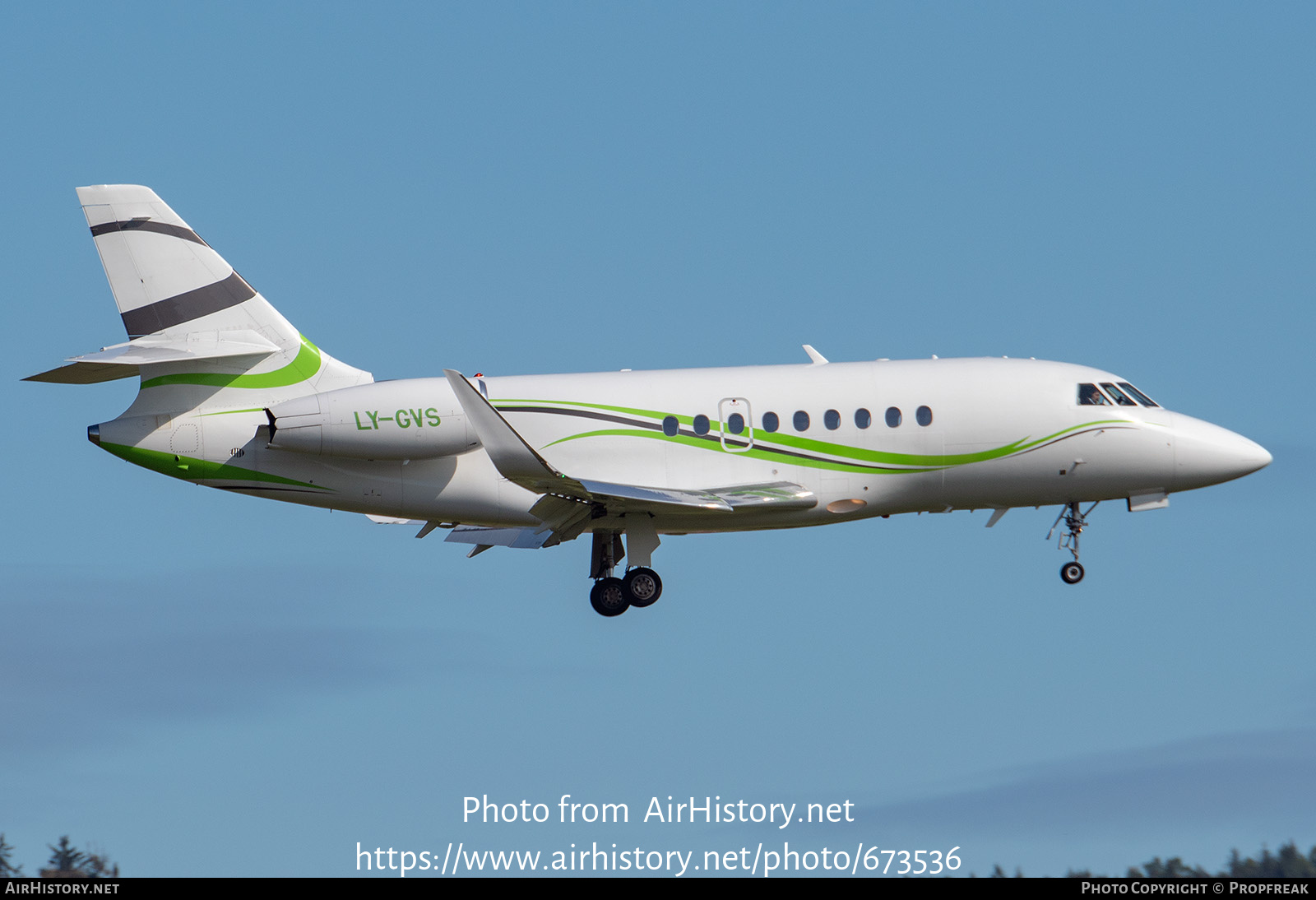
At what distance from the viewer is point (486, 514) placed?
30609 mm

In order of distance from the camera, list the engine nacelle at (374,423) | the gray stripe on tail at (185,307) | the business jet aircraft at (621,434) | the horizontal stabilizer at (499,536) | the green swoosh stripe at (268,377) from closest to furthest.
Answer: the engine nacelle at (374,423) → the business jet aircraft at (621,434) → the green swoosh stripe at (268,377) → the gray stripe on tail at (185,307) → the horizontal stabilizer at (499,536)

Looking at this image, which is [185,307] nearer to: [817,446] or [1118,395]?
[817,446]

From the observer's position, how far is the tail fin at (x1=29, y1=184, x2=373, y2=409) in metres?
30.5

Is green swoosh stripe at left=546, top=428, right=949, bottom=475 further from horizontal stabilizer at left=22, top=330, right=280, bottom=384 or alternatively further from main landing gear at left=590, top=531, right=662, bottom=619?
horizontal stabilizer at left=22, top=330, right=280, bottom=384

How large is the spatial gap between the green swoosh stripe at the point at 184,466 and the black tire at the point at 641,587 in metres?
6.25

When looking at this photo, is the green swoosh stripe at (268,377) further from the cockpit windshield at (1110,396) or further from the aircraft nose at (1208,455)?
the aircraft nose at (1208,455)

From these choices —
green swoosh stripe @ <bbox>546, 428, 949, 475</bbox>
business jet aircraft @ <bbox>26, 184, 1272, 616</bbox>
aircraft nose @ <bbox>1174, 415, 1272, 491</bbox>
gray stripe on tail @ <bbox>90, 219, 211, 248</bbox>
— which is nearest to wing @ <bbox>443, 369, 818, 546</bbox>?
business jet aircraft @ <bbox>26, 184, 1272, 616</bbox>

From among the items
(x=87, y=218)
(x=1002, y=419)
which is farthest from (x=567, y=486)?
(x=87, y=218)

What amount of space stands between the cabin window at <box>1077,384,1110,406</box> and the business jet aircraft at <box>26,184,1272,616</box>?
48 mm

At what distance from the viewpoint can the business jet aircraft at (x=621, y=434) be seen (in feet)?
98.0

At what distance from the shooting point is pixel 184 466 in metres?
30.1

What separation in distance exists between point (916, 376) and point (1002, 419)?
1654 millimetres

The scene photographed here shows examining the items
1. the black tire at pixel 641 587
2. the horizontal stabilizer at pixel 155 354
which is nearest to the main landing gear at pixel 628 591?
the black tire at pixel 641 587
